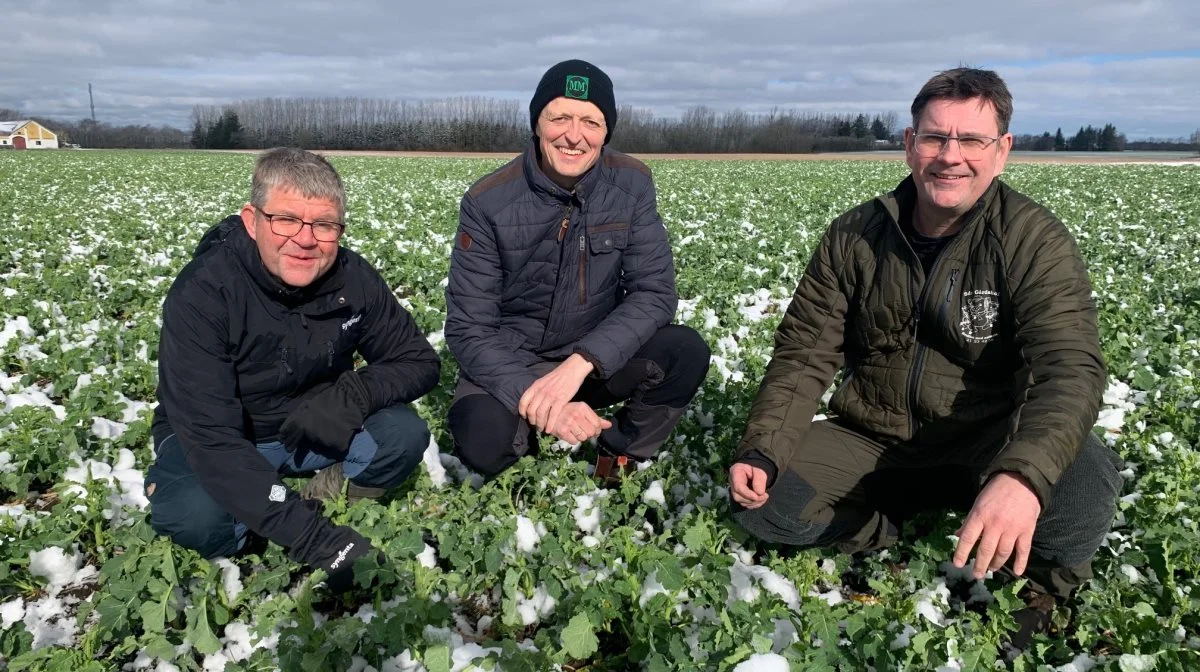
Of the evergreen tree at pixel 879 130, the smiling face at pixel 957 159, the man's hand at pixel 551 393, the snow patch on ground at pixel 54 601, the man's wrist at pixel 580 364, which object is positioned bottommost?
the snow patch on ground at pixel 54 601

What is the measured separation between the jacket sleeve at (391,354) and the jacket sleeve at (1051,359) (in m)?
2.34

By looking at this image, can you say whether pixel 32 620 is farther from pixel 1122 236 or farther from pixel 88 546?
pixel 1122 236

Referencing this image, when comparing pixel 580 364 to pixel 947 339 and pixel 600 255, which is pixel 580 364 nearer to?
pixel 600 255

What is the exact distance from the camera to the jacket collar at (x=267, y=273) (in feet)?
9.39

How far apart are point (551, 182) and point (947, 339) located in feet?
5.90

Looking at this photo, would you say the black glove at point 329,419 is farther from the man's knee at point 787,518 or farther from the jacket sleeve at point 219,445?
the man's knee at point 787,518

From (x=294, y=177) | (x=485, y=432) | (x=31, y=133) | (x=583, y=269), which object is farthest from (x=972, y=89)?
(x=31, y=133)

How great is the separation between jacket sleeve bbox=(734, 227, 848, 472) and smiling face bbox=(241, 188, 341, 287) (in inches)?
71.3

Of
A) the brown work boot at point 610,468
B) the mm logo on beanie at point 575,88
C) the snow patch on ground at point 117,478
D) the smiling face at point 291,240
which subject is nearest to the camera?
the smiling face at point 291,240

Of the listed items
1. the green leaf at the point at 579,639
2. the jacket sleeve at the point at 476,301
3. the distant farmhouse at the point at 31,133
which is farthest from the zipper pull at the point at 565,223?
the distant farmhouse at the point at 31,133

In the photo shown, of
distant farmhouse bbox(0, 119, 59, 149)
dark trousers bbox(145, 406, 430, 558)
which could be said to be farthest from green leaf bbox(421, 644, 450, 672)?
distant farmhouse bbox(0, 119, 59, 149)

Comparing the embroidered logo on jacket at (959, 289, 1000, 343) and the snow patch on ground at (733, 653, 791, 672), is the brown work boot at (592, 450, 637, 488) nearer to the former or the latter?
the snow patch on ground at (733, 653, 791, 672)

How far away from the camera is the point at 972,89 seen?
8.77 feet

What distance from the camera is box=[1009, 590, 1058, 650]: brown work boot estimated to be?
2.64 m
